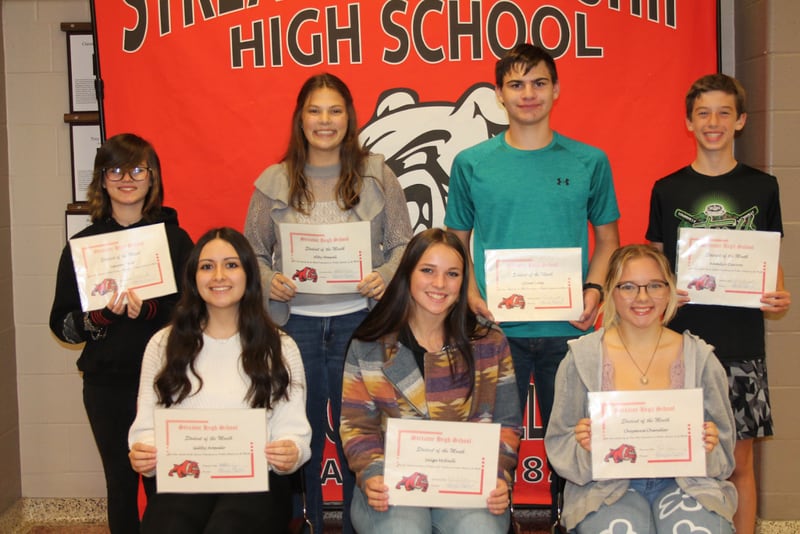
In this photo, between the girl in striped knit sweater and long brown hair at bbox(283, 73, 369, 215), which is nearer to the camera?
the girl in striped knit sweater

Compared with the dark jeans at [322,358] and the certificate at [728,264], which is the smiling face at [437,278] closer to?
the dark jeans at [322,358]

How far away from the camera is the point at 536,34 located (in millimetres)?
4105

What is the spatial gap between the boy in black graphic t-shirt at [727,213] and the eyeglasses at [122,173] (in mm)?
2143

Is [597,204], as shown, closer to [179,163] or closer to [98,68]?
[179,163]

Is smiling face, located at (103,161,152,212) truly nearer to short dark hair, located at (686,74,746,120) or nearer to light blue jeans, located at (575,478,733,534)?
light blue jeans, located at (575,478,733,534)

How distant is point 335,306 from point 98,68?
6.29ft

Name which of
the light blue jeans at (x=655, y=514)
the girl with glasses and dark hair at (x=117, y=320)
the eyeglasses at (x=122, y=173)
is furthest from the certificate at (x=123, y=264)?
the light blue jeans at (x=655, y=514)

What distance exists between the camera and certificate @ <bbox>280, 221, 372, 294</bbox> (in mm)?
3256

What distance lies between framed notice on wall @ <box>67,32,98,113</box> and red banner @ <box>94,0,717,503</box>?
26 centimetres

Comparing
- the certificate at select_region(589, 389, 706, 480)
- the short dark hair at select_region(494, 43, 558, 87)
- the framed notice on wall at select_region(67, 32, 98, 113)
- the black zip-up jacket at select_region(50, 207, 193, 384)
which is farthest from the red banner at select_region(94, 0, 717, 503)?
the certificate at select_region(589, 389, 706, 480)

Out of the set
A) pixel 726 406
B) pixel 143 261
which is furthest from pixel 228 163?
pixel 726 406

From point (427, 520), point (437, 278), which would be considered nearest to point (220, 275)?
point (437, 278)

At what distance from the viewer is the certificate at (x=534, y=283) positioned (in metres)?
3.14

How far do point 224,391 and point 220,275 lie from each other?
1.37 feet
